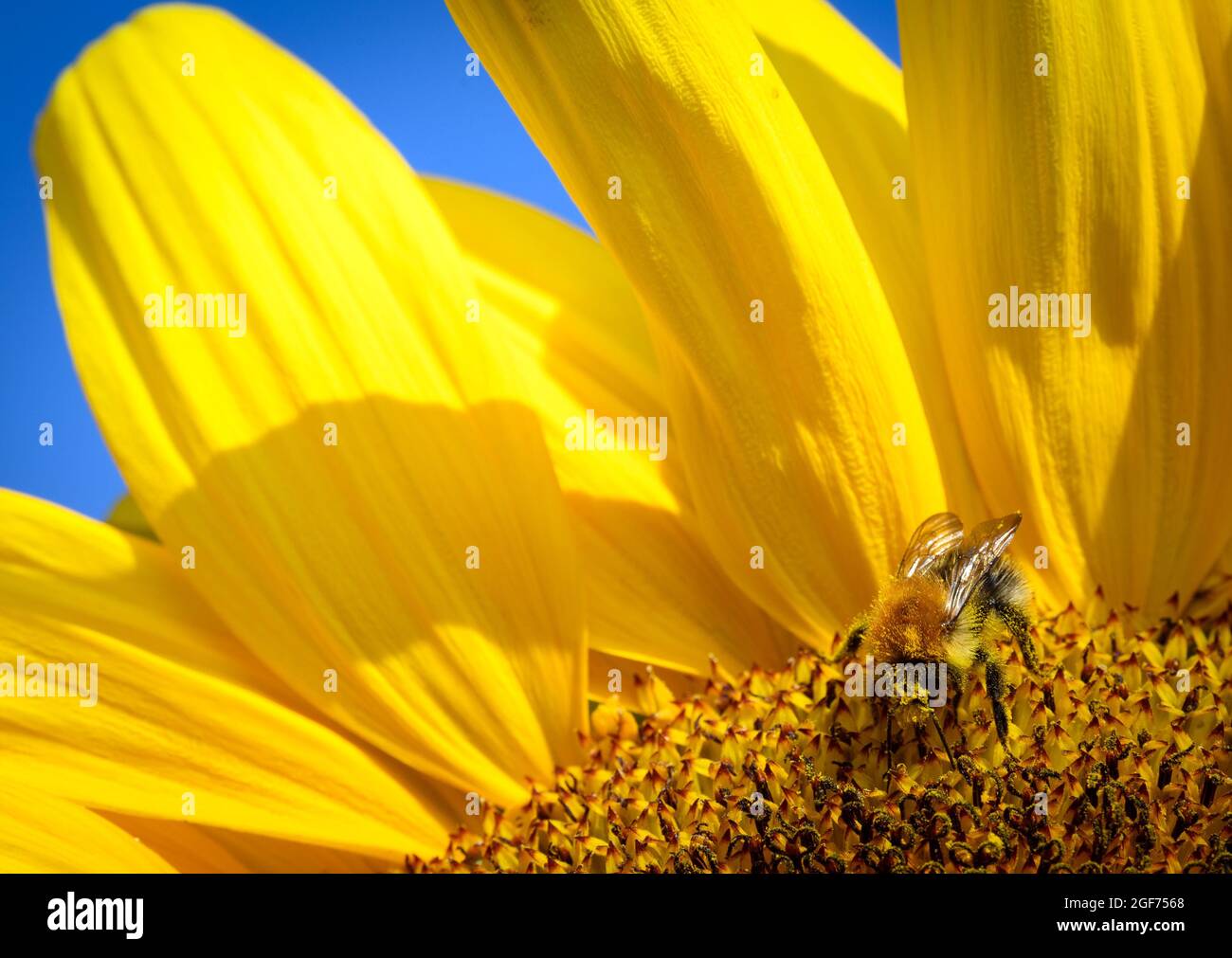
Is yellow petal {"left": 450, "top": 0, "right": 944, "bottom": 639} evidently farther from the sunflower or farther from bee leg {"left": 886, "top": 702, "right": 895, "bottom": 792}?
bee leg {"left": 886, "top": 702, "right": 895, "bottom": 792}

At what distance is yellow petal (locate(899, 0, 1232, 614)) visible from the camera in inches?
44.4

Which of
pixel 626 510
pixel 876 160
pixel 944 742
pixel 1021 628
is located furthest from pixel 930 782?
pixel 876 160

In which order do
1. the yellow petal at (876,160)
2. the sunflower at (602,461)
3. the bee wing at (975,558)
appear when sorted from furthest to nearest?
1. the yellow petal at (876,160)
2. the sunflower at (602,461)
3. the bee wing at (975,558)

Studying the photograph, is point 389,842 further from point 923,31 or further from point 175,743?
point 923,31

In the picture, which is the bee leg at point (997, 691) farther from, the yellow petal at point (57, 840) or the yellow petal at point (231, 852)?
the yellow petal at point (57, 840)

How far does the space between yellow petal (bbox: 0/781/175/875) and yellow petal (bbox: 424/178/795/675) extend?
445 millimetres

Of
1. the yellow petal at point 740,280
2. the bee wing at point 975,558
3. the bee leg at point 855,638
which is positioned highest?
the yellow petal at point 740,280

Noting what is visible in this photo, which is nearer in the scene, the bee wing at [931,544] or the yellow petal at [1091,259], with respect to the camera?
the bee wing at [931,544]

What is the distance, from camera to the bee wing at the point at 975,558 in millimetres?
969

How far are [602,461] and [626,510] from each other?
0.17ft

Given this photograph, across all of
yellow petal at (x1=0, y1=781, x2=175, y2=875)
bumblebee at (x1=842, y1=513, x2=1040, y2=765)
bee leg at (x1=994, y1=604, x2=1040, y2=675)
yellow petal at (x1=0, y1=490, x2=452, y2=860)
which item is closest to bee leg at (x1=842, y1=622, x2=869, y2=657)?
bumblebee at (x1=842, y1=513, x2=1040, y2=765)

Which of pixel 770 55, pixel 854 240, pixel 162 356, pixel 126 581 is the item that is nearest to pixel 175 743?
pixel 126 581

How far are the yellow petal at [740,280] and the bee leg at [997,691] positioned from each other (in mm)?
202

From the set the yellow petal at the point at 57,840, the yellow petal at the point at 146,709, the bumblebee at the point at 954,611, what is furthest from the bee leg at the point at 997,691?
the yellow petal at the point at 57,840
